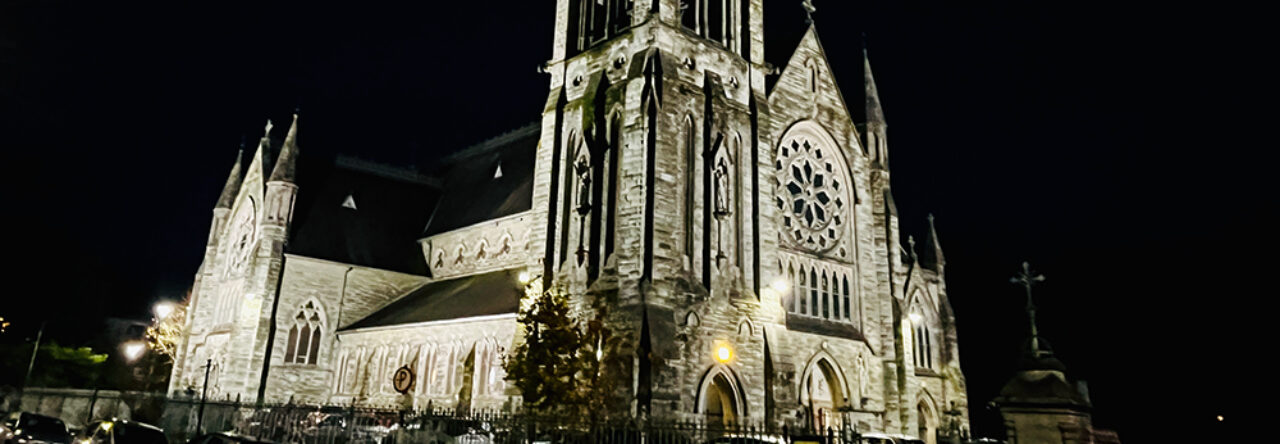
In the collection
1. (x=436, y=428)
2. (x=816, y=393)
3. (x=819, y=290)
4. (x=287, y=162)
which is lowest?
(x=436, y=428)

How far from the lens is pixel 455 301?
116 ft

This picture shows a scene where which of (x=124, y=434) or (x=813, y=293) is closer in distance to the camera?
(x=124, y=434)

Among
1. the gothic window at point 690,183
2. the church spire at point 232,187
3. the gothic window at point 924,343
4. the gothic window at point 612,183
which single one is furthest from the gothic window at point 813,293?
the church spire at point 232,187

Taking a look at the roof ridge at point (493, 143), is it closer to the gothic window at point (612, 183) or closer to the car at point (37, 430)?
the gothic window at point (612, 183)

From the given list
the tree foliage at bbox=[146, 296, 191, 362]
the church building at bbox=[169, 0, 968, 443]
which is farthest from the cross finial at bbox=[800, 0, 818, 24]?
the tree foliage at bbox=[146, 296, 191, 362]

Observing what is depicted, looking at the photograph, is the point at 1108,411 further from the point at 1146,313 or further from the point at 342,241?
the point at 342,241

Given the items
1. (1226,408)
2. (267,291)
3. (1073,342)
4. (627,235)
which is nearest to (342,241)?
(267,291)

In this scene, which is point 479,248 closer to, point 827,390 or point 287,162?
point 287,162

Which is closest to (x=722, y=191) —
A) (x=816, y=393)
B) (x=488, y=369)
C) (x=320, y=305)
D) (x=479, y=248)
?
(x=816, y=393)

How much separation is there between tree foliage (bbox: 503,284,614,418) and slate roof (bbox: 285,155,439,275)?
16.5 metres

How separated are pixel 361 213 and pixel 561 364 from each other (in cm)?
2090

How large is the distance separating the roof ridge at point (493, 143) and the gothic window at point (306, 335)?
12862 mm

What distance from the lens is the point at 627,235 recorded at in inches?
1057

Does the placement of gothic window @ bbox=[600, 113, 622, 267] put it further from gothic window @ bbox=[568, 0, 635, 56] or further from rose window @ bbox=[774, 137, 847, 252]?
rose window @ bbox=[774, 137, 847, 252]
